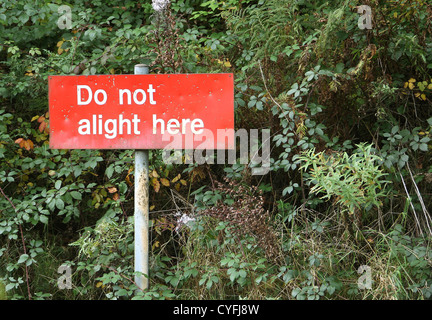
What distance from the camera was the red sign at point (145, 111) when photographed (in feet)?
9.59

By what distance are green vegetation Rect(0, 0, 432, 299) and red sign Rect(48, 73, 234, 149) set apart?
2.27 feet

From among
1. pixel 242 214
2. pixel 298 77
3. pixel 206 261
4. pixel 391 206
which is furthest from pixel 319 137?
pixel 206 261

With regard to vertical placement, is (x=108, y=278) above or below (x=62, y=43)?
below

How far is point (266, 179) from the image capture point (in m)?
4.28

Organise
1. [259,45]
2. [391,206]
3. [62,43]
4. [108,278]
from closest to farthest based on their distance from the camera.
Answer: [108,278], [391,206], [259,45], [62,43]

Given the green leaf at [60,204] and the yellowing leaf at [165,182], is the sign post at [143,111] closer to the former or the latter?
the green leaf at [60,204]

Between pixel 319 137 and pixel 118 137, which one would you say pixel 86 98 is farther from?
Answer: pixel 319 137

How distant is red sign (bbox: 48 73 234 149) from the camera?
2922mm

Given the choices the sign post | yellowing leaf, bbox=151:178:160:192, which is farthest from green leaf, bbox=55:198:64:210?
the sign post

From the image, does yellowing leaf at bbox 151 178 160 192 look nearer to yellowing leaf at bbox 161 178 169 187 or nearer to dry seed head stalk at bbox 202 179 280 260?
yellowing leaf at bbox 161 178 169 187

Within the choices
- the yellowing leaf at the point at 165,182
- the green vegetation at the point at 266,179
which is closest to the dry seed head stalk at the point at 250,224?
the green vegetation at the point at 266,179

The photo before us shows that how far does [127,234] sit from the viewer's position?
357 cm

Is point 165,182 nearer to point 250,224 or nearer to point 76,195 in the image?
point 76,195

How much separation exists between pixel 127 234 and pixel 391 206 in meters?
2.01
